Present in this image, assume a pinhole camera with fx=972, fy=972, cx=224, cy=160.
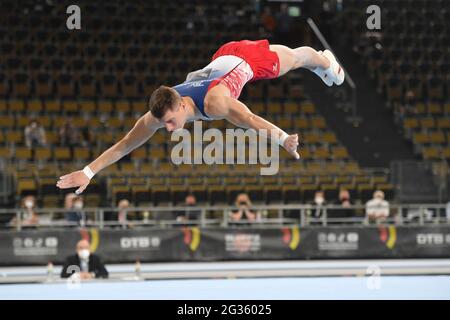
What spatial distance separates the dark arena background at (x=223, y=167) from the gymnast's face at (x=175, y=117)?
4.18 m

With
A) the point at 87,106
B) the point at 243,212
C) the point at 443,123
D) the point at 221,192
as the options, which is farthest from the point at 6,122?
the point at 443,123

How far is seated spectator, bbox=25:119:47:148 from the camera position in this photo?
1972 centimetres

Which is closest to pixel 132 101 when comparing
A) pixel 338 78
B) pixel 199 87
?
pixel 338 78

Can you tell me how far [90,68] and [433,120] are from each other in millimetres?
8569

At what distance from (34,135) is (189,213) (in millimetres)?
3575

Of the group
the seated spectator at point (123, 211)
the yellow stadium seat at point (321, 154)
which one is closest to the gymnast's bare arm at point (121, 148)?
the seated spectator at point (123, 211)

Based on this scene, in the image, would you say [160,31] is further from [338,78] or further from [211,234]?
[338,78]

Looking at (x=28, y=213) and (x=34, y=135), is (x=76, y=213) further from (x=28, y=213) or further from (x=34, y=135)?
(x=34, y=135)

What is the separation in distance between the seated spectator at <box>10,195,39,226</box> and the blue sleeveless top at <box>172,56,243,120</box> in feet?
33.1

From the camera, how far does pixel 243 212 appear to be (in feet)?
63.6

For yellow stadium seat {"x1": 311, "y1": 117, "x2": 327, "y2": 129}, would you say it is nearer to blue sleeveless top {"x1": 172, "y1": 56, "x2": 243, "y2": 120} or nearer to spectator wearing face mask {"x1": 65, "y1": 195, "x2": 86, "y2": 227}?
spectator wearing face mask {"x1": 65, "y1": 195, "x2": 86, "y2": 227}

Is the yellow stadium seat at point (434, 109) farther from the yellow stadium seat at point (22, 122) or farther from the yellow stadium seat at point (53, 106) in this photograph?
the yellow stadium seat at point (22, 122)

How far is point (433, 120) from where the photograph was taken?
23922 millimetres

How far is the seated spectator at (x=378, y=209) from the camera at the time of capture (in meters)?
19.2
